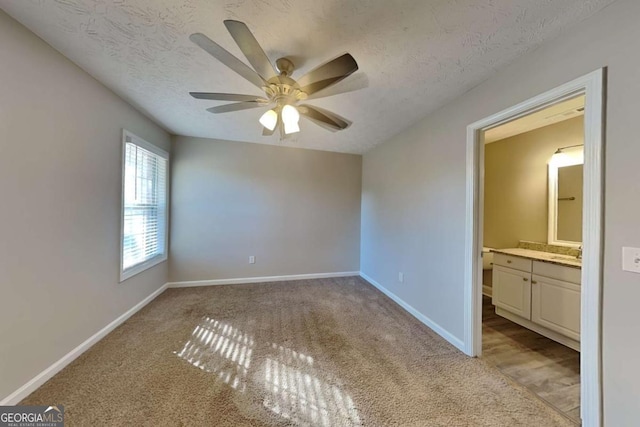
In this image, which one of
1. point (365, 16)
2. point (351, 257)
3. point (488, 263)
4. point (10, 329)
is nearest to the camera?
point (365, 16)

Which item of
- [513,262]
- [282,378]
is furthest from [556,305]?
[282,378]

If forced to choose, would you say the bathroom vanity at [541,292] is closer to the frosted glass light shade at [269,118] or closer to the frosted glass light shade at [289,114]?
the frosted glass light shade at [289,114]

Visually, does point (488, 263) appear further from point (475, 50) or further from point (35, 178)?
point (35, 178)

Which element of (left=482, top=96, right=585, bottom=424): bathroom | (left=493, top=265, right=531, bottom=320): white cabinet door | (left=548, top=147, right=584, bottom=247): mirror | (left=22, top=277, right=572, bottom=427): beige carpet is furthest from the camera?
(left=548, top=147, right=584, bottom=247): mirror

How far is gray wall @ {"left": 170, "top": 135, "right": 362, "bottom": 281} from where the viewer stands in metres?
3.81

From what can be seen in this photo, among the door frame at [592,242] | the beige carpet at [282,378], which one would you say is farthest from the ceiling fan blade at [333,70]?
the beige carpet at [282,378]

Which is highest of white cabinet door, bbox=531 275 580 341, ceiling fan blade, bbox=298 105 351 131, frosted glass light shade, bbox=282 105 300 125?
ceiling fan blade, bbox=298 105 351 131

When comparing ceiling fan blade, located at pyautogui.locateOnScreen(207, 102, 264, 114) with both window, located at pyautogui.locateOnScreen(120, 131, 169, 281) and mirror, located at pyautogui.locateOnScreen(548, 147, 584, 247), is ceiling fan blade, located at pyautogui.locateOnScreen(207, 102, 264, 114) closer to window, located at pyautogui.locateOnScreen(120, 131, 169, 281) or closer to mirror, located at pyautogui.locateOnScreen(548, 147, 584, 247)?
window, located at pyautogui.locateOnScreen(120, 131, 169, 281)

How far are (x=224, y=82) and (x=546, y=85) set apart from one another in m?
2.38

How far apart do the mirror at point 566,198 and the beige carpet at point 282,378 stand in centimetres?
198

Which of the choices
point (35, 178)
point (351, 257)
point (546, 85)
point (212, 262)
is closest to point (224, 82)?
point (35, 178)

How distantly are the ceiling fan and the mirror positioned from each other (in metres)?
2.79

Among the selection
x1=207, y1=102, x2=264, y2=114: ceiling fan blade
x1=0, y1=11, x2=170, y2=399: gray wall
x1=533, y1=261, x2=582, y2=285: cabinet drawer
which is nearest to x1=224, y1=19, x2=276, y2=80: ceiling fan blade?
x1=207, y1=102, x2=264, y2=114: ceiling fan blade

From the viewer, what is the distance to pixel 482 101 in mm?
1996
